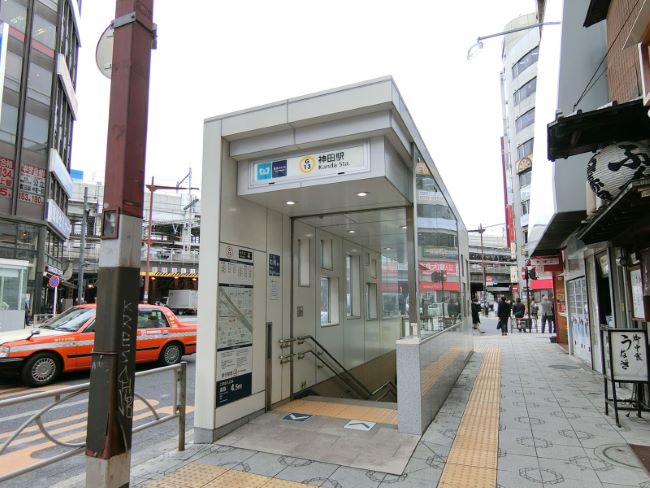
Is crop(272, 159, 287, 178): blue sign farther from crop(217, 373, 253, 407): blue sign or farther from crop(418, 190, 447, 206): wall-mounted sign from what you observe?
crop(217, 373, 253, 407): blue sign

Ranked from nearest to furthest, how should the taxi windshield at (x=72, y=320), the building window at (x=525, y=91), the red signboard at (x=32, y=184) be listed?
the taxi windshield at (x=72, y=320) < the red signboard at (x=32, y=184) < the building window at (x=525, y=91)

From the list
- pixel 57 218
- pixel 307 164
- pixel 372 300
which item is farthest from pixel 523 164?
pixel 307 164

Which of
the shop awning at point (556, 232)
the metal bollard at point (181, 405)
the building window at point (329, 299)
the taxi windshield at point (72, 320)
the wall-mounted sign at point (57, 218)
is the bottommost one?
the metal bollard at point (181, 405)

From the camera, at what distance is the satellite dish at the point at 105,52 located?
3.21 m

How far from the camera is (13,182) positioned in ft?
70.8

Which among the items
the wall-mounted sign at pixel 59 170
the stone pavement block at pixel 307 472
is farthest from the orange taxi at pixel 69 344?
the wall-mounted sign at pixel 59 170

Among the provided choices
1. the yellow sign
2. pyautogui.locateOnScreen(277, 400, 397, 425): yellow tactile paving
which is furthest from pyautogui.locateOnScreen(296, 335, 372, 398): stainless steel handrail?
the yellow sign

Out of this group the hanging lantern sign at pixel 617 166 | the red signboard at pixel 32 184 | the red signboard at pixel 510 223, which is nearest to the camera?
the hanging lantern sign at pixel 617 166

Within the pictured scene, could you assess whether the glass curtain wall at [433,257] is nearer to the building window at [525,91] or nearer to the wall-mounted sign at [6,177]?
the wall-mounted sign at [6,177]

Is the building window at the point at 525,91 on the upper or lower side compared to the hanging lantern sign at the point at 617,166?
upper

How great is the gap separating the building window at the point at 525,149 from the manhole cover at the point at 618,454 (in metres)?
37.8

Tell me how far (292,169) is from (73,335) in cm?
641

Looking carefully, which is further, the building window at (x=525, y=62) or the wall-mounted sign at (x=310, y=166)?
the building window at (x=525, y=62)

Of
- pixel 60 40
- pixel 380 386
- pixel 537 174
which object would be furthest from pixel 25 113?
pixel 537 174
